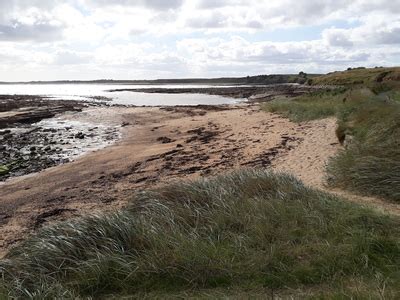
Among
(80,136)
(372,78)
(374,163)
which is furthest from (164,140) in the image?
(372,78)

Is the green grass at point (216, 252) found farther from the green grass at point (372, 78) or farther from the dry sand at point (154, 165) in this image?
the green grass at point (372, 78)

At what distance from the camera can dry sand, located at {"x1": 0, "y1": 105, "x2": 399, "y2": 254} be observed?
393 inches

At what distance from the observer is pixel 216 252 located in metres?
5.41

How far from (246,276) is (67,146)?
17.5 metres

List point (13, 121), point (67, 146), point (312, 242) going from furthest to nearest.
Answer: point (13, 121)
point (67, 146)
point (312, 242)

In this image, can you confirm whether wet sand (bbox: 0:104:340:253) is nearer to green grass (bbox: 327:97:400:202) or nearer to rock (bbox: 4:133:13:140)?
green grass (bbox: 327:97:400:202)

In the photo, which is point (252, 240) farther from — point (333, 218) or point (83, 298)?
point (83, 298)

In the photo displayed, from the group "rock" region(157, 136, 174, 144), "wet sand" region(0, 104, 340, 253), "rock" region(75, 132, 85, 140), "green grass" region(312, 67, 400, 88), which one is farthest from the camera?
"green grass" region(312, 67, 400, 88)

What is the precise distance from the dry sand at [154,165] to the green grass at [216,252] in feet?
6.37

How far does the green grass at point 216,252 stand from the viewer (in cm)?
477

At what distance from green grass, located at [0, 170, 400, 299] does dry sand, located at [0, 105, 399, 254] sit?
194 centimetres

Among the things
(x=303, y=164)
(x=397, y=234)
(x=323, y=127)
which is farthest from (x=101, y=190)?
(x=323, y=127)

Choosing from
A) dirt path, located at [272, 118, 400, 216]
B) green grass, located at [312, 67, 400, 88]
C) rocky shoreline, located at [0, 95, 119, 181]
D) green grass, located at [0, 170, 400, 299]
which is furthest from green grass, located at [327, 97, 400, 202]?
green grass, located at [312, 67, 400, 88]

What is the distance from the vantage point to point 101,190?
459 inches
